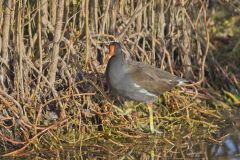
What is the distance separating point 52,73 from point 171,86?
4.18 ft

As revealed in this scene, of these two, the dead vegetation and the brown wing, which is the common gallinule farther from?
the dead vegetation

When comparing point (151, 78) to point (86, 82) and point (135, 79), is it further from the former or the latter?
point (86, 82)

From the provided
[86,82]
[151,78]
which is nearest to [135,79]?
[151,78]

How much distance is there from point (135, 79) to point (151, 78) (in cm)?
21

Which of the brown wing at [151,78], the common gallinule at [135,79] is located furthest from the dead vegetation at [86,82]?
the brown wing at [151,78]

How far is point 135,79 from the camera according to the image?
8078mm

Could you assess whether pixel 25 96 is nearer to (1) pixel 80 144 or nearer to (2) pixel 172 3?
(1) pixel 80 144

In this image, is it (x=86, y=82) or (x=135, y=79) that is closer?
(x=135, y=79)

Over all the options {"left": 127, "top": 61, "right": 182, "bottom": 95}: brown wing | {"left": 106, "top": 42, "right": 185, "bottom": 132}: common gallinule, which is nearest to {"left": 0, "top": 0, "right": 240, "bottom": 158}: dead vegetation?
{"left": 106, "top": 42, "right": 185, "bottom": 132}: common gallinule

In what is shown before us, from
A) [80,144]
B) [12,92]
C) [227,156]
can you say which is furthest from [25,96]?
[227,156]

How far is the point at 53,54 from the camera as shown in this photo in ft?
25.9

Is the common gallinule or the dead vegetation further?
the common gallinule

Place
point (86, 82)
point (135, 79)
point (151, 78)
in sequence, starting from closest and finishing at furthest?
point (135, 79) < point (151, 78) < point (86, 82)

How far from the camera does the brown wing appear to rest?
26.6 feet
